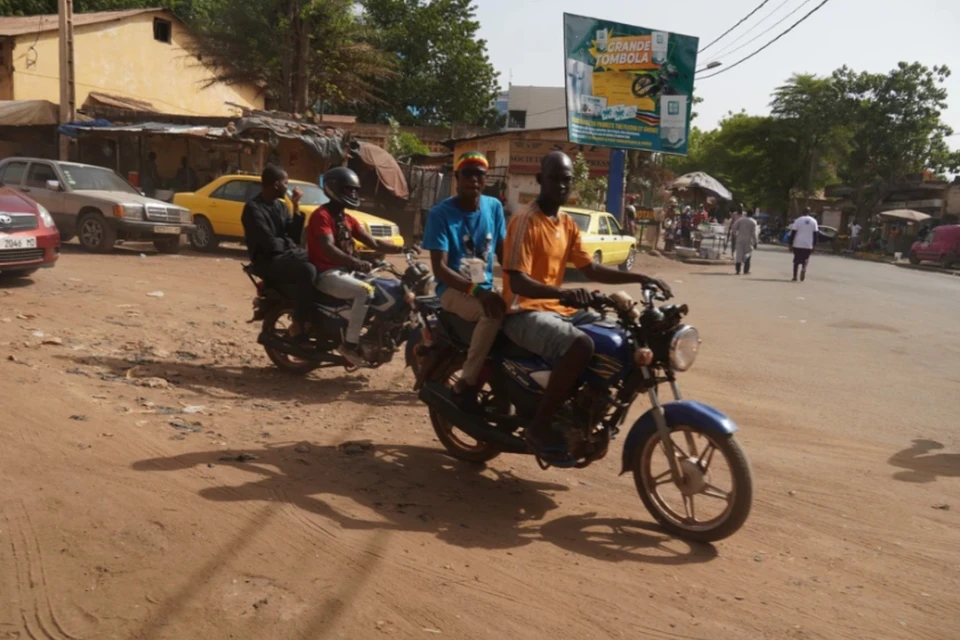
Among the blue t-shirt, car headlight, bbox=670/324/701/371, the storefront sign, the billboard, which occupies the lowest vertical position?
car headlight, bbox=670/324/701/371

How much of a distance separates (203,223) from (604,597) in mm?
15378

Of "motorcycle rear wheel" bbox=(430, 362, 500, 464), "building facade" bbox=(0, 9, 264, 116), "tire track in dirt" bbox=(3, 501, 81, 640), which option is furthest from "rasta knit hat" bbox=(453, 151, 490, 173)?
"building facade" bbox=(0, 9, 264, 116)

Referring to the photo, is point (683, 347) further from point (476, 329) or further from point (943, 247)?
point (943, 247)

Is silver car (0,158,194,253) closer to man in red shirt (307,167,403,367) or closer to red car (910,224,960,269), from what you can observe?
man in red shirt (307,167,403,367)

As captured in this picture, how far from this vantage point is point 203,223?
55.7 feet

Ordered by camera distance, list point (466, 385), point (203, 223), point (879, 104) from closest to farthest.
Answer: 1. point (466, 385)
2. point (203, 223)
3. point (879, 104)

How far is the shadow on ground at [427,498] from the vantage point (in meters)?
3.93

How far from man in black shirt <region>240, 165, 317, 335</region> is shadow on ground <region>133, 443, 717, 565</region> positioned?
2.05 meters

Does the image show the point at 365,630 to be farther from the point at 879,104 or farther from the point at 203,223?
the point at 879,104

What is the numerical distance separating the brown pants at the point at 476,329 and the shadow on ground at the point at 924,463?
2.97m

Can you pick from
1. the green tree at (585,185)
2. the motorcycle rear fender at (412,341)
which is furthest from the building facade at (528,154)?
the motorcycle rear fender at (412,341)

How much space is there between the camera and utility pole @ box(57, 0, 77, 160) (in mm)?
20844

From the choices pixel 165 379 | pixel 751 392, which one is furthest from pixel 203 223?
pixel 751 392

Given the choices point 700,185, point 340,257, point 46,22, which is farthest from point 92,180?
point 700,185
